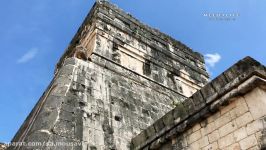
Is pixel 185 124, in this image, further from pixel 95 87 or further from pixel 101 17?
pixel 101 17

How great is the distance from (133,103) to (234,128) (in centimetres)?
301

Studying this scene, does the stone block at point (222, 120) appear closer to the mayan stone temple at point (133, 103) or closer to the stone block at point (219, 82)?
the mayan stone temple at point (133, 103)

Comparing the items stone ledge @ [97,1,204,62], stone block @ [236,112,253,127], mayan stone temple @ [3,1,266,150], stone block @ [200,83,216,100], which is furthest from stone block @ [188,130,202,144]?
stone ledge @ [97,1,204,62]

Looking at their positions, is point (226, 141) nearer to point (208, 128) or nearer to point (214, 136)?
point (214, 136)

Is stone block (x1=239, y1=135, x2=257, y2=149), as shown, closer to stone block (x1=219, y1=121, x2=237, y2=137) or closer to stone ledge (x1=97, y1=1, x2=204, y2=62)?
stone block (x1=219, y1=121, x2=237, y2=137)

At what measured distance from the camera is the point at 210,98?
441 centimetres

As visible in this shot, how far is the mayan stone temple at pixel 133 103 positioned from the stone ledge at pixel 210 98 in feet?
0.04

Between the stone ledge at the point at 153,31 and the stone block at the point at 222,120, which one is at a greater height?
the stone ledge at the point at 153,31

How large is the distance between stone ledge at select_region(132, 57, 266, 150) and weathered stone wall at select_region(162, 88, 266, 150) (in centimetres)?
10

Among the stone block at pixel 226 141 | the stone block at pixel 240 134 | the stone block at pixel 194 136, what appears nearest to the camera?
the stone block at pixel 240 134

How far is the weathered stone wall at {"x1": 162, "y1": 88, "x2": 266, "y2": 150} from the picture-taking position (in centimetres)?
371

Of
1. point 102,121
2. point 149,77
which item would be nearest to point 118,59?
point 149,77

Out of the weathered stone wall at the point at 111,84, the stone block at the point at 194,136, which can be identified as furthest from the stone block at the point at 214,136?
the weathered stone wall at the point at 111,84

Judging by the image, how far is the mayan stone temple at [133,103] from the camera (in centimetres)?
402
